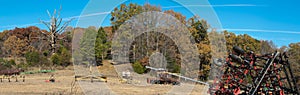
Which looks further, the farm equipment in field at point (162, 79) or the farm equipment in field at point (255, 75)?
the farm equipment in field at point (162, 79)

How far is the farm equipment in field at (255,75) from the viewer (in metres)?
4.46

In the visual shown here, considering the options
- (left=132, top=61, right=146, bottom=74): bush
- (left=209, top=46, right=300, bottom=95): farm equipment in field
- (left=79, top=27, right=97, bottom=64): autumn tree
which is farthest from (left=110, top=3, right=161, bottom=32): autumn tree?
(left=209, top=46, right=300, bottom=95): farm equipment in field

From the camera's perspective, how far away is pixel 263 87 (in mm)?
4785

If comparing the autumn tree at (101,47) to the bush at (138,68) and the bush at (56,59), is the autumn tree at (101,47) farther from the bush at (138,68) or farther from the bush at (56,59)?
the bush at (56,59)

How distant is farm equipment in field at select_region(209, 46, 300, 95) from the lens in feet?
14.6

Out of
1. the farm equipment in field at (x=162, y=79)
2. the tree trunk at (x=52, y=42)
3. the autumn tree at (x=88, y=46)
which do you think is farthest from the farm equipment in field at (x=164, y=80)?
the tree trunk at (x=52, y=42)

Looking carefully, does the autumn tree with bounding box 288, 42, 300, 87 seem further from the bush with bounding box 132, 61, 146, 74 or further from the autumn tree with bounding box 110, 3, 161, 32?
the bush with bounding box 132, 61, 146, 74

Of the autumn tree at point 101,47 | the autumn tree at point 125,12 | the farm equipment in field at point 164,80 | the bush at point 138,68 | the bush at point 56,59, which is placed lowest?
the farm equipment in field at point 164,80

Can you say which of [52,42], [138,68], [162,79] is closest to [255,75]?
[162,79]

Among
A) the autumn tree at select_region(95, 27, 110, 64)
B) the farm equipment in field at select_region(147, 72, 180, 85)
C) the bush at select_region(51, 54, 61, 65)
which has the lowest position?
the farm equipment in field at select_region(147, 72, 180, 85)

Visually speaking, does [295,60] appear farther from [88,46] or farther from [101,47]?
[88,46]

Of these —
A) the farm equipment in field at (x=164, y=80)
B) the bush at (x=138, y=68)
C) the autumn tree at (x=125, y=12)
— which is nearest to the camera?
the farm equipment in field at (x=164, y=80)

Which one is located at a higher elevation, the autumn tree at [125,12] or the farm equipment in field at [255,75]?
the autumn tree at [125,12]

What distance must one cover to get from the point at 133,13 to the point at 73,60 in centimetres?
1017
